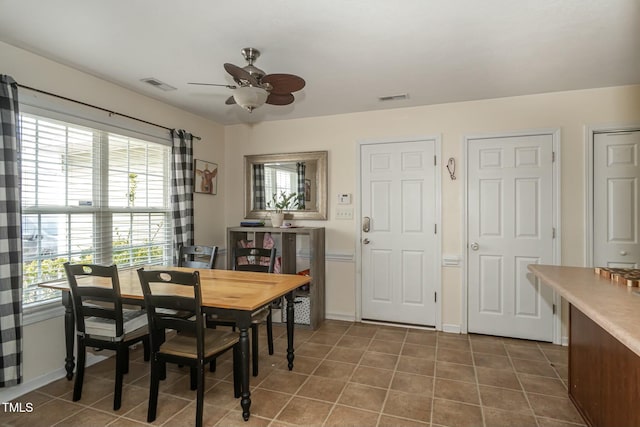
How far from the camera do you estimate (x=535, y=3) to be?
182cm

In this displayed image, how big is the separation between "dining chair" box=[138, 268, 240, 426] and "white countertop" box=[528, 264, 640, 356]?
182 centimetres

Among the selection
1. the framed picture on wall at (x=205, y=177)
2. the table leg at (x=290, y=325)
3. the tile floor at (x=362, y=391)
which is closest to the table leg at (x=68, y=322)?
the tile floor at (x=362, y=391)

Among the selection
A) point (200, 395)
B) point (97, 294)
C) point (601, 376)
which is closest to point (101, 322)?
point (97, 294)

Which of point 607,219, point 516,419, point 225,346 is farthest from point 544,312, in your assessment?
point 225,346

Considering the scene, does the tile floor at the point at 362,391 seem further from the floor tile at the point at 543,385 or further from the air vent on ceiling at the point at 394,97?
the air vent on ceiling at the point at 394,97

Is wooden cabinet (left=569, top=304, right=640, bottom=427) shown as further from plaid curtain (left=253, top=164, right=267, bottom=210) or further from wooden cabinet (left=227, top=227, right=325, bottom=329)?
plaid curtain (left=253, top=164, right=267, bottom=210)

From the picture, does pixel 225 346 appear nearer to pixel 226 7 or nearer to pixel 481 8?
pixel 226 7

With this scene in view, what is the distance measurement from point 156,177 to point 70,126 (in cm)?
93

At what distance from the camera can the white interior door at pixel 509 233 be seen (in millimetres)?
3203

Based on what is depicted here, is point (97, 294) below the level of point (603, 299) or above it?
below

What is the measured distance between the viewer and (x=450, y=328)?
348 cm

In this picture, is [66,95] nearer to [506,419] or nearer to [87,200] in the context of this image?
[87,200]

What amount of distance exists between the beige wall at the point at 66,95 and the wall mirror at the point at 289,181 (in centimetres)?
62

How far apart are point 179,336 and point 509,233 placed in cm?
308
